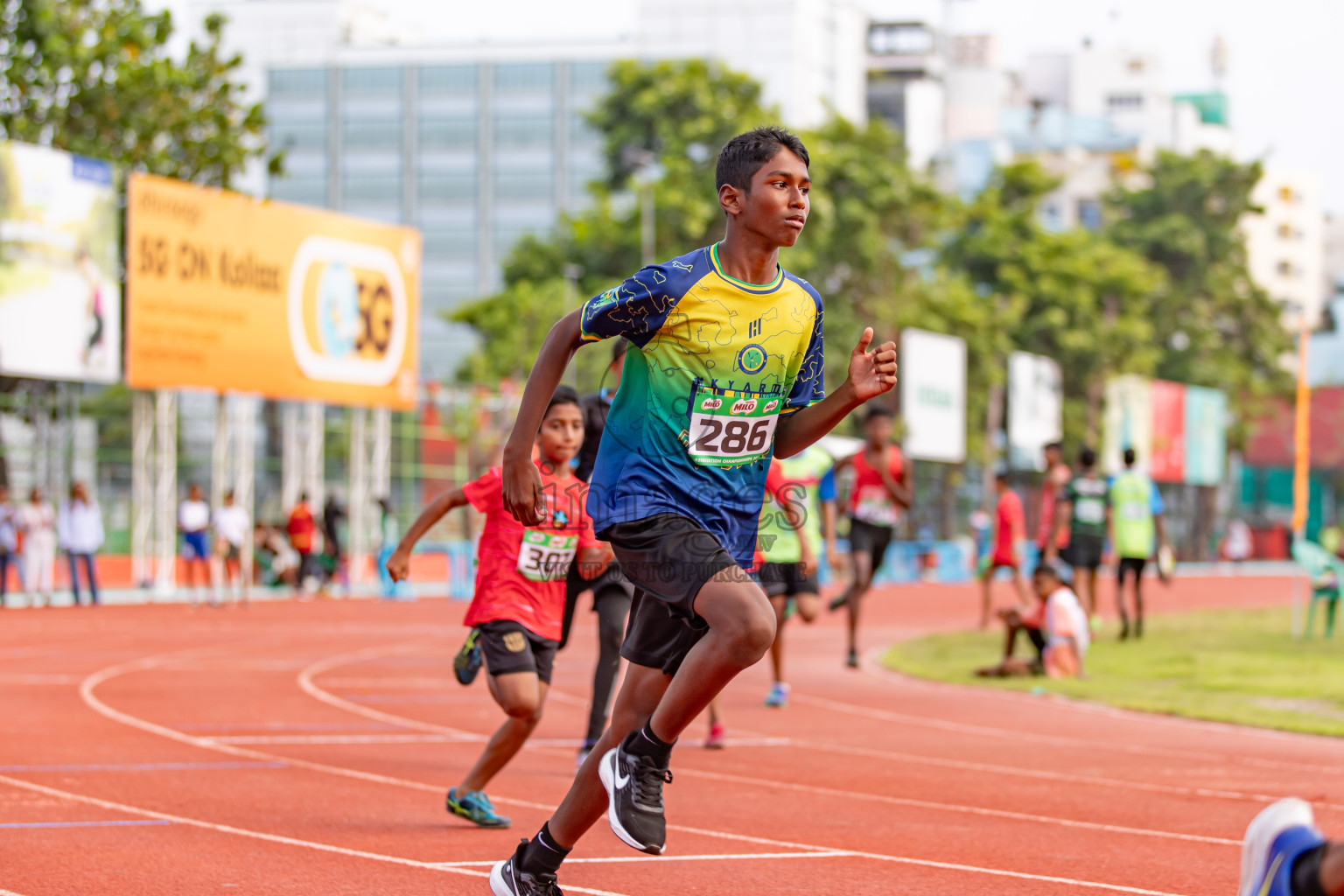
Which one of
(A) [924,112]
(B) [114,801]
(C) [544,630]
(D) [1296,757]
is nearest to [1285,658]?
(D) [1296,757]

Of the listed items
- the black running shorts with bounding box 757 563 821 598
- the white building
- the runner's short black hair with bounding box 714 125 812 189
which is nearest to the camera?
the runner's short black hair with bounding box 714 125 812 189

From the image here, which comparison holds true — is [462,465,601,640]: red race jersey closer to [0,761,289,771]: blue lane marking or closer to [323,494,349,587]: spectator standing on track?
[0,761,289,771]: blue lane marking

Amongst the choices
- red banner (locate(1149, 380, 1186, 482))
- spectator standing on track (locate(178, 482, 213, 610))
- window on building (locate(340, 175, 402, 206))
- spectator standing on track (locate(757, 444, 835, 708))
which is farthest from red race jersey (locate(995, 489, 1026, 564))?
window on building (locate(340, 175, 402, 206))

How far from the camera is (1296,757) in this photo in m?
9.16

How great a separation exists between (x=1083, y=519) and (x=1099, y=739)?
7.83 m

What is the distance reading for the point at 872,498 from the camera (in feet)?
47.2

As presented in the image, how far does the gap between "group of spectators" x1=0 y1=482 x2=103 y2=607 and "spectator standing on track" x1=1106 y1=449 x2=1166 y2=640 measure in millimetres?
14922

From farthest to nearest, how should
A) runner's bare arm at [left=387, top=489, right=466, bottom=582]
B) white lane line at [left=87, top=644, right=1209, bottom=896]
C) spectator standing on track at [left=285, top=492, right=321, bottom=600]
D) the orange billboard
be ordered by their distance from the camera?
1. spectator standing on track at [left=285, top=492, right=321, bottom=600]
2. the orange billboard
3. runner's bare arm at [left=387, top=489, right=466, bottom=582]
4. white lane line at [left=87, top=644, right=1209, bottom=896]

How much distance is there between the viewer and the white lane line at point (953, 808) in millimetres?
6617

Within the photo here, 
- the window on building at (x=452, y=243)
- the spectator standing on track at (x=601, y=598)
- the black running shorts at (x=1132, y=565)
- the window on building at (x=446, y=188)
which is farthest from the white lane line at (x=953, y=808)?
the window on building at (x=446, y=188)

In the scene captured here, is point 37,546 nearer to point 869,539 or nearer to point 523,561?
point 869,539

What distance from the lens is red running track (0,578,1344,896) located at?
5781mm

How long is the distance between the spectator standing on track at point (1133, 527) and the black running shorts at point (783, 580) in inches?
299

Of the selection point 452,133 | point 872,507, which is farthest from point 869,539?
point 452,133
